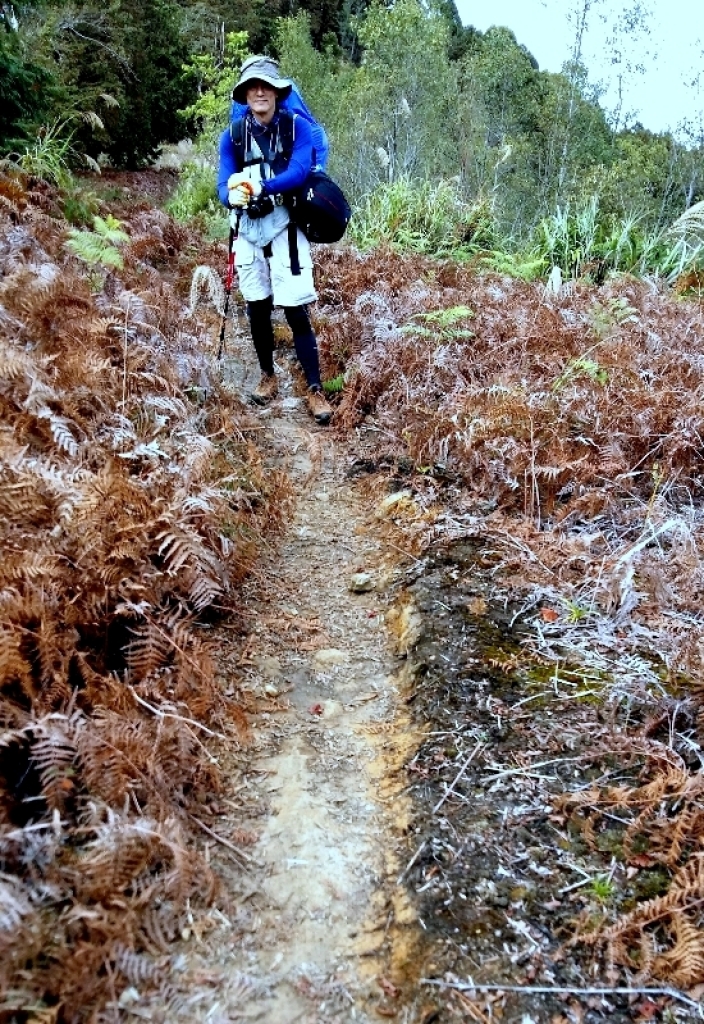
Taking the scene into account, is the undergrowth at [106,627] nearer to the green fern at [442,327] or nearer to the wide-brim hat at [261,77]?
the wide-brim hat at [261,77]

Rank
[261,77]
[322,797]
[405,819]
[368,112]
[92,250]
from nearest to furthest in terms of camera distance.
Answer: [405,819] → [322,797] → [261,77] → [92,250] → [368,112]

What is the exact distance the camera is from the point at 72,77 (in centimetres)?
1711

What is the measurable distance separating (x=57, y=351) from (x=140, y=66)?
64.7 feet

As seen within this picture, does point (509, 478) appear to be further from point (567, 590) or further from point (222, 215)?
point (222, 215)

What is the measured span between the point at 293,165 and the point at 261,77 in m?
0.56

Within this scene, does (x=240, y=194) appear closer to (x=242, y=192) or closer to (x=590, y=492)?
(x=242, y=192)

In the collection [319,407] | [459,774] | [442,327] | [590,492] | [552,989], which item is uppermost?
[442,327]

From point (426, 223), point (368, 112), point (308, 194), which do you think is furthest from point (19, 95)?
point (368, 112)

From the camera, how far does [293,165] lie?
16.5ft

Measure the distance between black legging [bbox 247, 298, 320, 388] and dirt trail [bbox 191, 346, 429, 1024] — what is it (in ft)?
5.78

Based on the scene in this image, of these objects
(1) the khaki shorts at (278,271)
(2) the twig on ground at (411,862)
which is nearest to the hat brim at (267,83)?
(1) the khaki shorts at (278,271)

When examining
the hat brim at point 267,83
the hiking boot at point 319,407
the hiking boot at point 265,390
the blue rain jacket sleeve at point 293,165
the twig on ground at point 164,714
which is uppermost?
the hat brim at point 267,83

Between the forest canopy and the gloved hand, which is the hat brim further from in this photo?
the forest canopy

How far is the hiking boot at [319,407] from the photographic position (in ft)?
18.2
